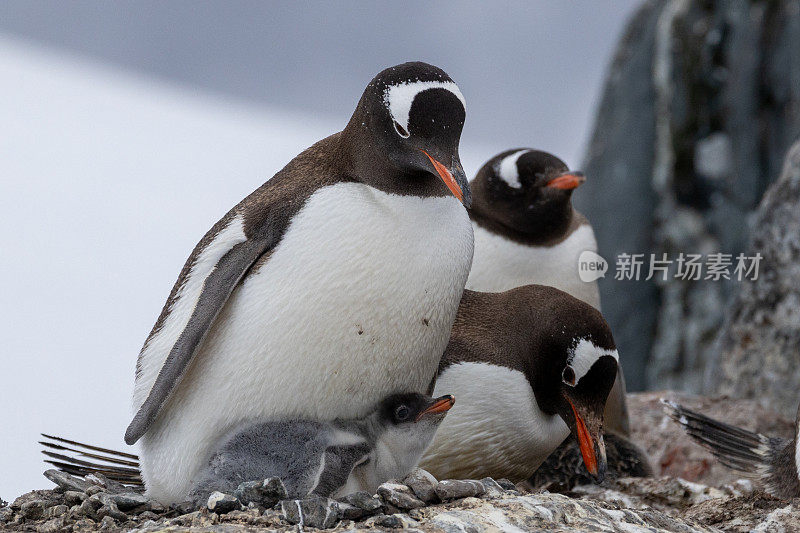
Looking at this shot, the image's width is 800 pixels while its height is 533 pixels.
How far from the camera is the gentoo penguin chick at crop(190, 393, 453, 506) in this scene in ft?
5.13

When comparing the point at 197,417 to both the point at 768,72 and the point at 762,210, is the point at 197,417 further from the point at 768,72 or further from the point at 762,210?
the point at 768,72

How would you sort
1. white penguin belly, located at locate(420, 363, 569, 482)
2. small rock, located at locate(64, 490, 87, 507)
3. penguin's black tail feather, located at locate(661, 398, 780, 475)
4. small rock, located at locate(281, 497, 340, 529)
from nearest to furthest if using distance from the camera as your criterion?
small rock, located at locate(281, 497, 340, 529), small rock, located at locate(64, 490, 87, 507), white penguin belly, located at locate(420, 363, 569, 482), penguin's black tail feather, located at locate(661, 398, 780, 475)

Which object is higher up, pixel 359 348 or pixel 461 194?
pixel 461 194

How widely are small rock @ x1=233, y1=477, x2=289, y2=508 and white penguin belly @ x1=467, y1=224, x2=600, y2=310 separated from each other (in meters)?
1.49

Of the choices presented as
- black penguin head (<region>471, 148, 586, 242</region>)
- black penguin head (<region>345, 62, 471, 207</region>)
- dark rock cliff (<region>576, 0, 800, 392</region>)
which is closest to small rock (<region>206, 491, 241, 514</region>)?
black penguin head (<region>345, 62, 471, 207</region>)

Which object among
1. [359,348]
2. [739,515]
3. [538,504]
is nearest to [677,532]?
[538,504]

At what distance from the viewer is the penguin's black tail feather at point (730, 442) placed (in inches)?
96.0

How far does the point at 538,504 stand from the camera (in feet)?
5.20

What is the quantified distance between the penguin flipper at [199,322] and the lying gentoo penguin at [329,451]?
14cm

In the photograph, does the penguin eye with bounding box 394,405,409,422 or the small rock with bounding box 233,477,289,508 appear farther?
the penguin eye with bounding box 394,405,409,422

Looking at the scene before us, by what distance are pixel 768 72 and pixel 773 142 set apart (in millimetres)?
484

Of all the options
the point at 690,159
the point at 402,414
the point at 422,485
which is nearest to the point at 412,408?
the point at 402,414

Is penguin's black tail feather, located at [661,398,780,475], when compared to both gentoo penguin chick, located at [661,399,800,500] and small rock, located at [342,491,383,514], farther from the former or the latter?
small rock, located at [342,491,383,514]

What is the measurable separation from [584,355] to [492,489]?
1.68 ft
